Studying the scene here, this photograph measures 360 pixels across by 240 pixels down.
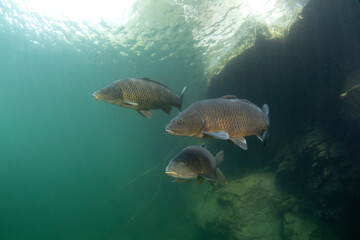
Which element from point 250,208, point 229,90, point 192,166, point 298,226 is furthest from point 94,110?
point 192,166

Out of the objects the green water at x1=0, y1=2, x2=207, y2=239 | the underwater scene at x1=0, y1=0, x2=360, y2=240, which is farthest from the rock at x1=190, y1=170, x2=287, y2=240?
the green water at x1=0, y1=2, x2=207, y2=239

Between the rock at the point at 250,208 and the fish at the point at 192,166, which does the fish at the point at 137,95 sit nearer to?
the fish at the point at 192,166

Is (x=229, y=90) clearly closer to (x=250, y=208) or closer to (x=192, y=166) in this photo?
(x=250, y=208)

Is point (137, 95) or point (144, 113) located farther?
point (144, 113)

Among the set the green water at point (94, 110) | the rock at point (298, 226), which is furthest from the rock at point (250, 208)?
the green water at point (94, 110)

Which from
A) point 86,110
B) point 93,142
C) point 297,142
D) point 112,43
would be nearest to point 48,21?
point 112,43

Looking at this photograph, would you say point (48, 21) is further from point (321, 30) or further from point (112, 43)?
point (321, 30)

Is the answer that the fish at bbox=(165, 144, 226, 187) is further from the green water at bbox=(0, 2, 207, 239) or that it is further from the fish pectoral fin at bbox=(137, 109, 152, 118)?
the green water at bbox=(0, 2, 207, 239)

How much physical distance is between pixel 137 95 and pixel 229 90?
8500 millimetres

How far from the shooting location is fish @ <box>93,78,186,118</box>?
9.14 feet

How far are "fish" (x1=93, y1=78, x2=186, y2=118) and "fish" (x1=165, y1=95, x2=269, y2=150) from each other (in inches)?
46.2

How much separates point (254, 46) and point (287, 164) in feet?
18.9

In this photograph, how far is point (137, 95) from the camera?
9.59 feet

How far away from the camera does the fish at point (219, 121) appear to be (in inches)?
68.9
